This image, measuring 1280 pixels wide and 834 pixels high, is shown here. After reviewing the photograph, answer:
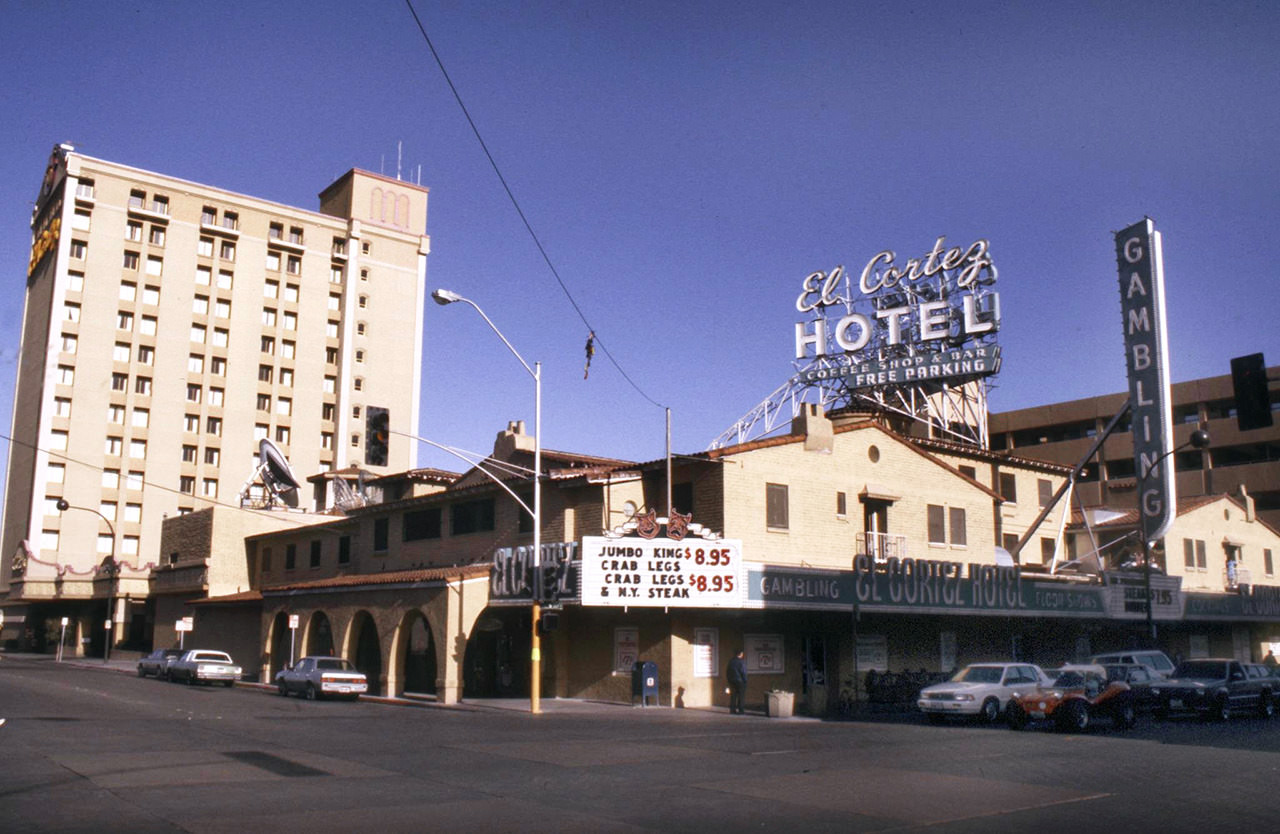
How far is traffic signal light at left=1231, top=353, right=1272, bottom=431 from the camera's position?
2320 cm

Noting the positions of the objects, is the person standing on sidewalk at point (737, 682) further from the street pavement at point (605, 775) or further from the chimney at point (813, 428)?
the chimney at point (813, 428)

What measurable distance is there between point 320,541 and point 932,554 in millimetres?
27208

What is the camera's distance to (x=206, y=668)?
41375 mm

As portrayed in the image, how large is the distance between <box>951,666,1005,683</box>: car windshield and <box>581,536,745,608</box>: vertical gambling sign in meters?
6.63

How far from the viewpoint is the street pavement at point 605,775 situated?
39.5ft

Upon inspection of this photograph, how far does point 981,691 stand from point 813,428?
12.1 m

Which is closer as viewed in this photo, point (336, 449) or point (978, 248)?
point (978, 248)

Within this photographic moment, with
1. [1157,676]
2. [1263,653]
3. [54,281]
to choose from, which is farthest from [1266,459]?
[54,281]

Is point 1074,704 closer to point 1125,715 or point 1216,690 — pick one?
point 1125,715

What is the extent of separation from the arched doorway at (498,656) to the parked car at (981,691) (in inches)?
566

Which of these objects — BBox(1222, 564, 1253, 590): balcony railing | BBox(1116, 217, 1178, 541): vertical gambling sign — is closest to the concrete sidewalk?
BBox(1116, 217, 1178, 541): vertical gambling sign

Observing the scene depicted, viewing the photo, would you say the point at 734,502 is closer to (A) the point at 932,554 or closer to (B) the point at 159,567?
(A) the point at 932,554

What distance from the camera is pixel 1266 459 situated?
74750 mm

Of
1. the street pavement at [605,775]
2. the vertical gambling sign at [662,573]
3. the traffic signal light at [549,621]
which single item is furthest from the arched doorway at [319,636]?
the street pavement at [605,775]
